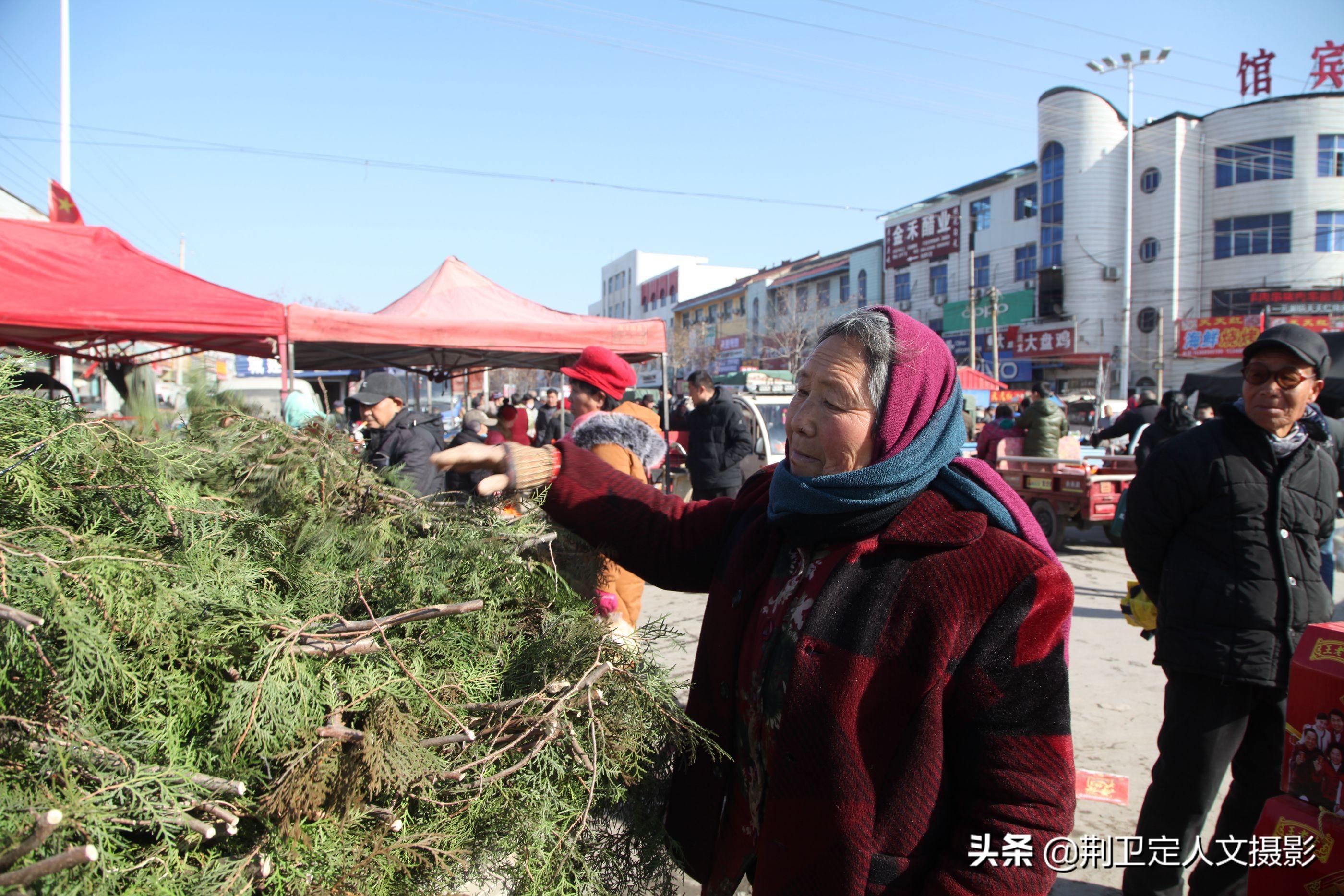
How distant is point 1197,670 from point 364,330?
6.27 m

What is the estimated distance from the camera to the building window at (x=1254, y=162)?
29266 millimetres

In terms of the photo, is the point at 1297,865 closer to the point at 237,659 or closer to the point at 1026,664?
the point at 1026,664

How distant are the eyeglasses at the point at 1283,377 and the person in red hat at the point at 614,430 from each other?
6.71 feet

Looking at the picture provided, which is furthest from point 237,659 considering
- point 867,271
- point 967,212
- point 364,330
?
point 867,271

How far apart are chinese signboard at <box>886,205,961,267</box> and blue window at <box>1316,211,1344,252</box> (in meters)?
13.3

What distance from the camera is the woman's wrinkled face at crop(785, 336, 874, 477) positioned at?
1.30 meters

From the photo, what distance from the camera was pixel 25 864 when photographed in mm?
896

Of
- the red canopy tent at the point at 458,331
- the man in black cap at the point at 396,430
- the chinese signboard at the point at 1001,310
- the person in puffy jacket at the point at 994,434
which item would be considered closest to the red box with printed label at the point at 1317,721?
the man in black cap at the point at 396,430

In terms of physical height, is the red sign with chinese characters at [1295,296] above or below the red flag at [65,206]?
above

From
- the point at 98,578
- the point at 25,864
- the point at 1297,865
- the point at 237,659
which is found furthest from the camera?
the point at 1297,865

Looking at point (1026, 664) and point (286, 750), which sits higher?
point (1026, 664)

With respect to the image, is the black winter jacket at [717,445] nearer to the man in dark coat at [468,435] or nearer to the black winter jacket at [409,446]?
the man in dark coat at [468,435]

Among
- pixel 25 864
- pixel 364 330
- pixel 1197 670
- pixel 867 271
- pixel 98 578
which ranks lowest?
pixel 1197 670

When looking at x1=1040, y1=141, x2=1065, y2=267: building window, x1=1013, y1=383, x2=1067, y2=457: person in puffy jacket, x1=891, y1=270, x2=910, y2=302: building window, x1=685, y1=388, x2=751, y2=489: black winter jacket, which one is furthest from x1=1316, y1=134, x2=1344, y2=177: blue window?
x1=685, y1=388, x2=751, y2=489: black winter jacket
